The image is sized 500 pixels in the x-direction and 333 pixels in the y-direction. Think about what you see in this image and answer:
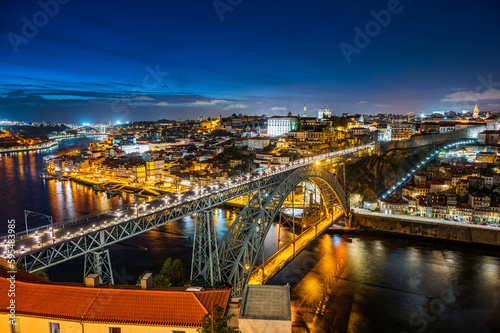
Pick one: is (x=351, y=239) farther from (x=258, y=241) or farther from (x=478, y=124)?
(x=478, y=124)

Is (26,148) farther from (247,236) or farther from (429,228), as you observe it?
(429,228)

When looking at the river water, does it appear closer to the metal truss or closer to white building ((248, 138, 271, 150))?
the metal truss

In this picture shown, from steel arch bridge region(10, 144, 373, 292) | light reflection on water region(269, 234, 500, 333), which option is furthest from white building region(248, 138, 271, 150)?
steel arch bridge region(10, 144, 373, 292)

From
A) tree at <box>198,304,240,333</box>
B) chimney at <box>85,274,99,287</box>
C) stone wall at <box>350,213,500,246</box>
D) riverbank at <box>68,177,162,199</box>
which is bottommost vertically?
stone wall at <box>350,213,500,246</box>

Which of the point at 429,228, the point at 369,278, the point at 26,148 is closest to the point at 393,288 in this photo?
the point at 369,278

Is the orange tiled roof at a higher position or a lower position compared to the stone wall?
higher

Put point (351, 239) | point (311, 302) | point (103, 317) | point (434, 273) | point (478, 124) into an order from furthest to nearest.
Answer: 1. point (478, 124)
2. point (351, 239)
3. point (434, 273)
4. point (311, 302)
5. point (103, 317)

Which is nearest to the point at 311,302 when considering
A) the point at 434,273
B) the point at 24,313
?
the point at 434,273
